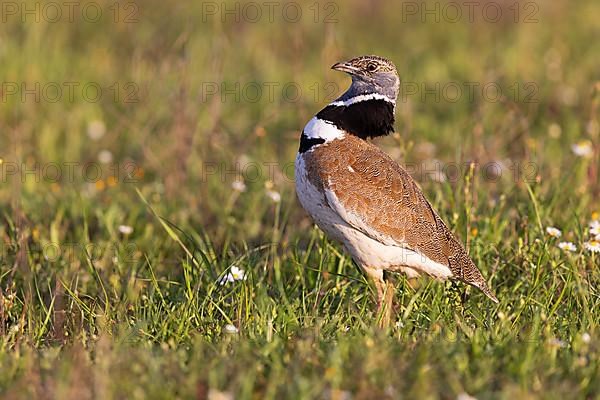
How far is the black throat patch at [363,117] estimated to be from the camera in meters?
4.95

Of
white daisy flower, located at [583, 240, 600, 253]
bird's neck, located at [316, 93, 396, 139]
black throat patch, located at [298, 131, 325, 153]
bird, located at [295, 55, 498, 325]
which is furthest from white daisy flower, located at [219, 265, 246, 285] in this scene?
white daisy flower, located at [583, 240, 600, 253]

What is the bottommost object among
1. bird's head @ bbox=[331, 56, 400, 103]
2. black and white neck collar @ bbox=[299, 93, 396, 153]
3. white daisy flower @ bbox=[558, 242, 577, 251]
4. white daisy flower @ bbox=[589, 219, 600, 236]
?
white daisy flower @ bbox=[558, 242, 577, 251]

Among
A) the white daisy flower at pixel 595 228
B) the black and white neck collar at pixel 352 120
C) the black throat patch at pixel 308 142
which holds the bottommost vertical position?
the white daisy flower at pixel 595 228

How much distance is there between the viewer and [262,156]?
24.2ft

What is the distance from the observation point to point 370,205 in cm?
470

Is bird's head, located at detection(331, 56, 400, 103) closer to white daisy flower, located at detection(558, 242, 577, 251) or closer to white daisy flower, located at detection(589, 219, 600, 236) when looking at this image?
white daisy flower, located at detection(558, 242, 577, 251)

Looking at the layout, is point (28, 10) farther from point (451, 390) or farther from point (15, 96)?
point (451, 390)

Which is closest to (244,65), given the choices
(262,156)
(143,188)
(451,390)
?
(262,156)

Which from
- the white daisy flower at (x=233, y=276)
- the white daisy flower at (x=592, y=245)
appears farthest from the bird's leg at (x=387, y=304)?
the white daisy flower at (x=592, y=245)

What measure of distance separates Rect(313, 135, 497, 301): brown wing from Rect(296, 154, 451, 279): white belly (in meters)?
0.04

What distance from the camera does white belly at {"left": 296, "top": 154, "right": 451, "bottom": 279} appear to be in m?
4.70

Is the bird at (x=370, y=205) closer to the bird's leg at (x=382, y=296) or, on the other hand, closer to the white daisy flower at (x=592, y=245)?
the bird's leg at (x=382, y=296)

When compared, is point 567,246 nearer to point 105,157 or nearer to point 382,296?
point 382,296

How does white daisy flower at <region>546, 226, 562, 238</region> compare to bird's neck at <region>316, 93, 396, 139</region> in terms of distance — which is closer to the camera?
bird's neck at <region>316, 93, 396, 139</region>
